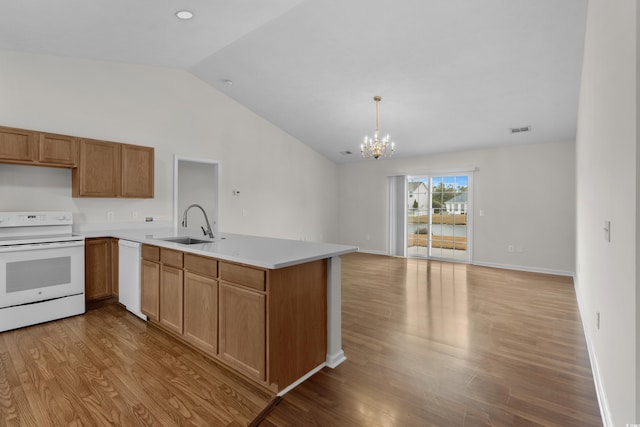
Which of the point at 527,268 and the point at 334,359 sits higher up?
the point at 527,268

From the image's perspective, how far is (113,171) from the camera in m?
3.90

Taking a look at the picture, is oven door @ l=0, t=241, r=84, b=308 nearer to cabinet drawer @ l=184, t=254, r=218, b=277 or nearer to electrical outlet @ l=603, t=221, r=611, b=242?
cabinet drawer @ l=184, t=254, r=218, b=277

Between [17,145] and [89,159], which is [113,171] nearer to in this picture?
[89,159]

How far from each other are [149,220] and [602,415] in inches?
199

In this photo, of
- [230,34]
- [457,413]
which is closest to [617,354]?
[457,413]

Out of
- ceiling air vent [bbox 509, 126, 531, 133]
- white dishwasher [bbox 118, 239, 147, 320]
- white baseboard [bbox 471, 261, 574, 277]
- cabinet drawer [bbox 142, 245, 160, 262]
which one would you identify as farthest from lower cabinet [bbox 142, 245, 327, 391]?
white baseboard [bbox 471, 261, 574, 277]

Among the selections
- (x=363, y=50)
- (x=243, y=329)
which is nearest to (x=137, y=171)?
(x=243, y=329)

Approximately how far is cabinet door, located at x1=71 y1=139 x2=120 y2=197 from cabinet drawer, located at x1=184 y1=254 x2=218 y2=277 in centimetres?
214

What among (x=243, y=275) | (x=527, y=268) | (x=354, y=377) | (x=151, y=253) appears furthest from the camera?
(x=527, y=268)

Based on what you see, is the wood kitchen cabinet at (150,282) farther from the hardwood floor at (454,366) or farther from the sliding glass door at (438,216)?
the sliding glass door at (438,216)

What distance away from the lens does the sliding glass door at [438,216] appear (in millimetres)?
6373

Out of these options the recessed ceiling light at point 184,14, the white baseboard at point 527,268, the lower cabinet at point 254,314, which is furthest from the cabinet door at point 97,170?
the white baseboard at point 527,268

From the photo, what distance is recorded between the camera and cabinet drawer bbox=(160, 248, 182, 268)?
2.57 metres

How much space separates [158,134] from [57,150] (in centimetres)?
135
